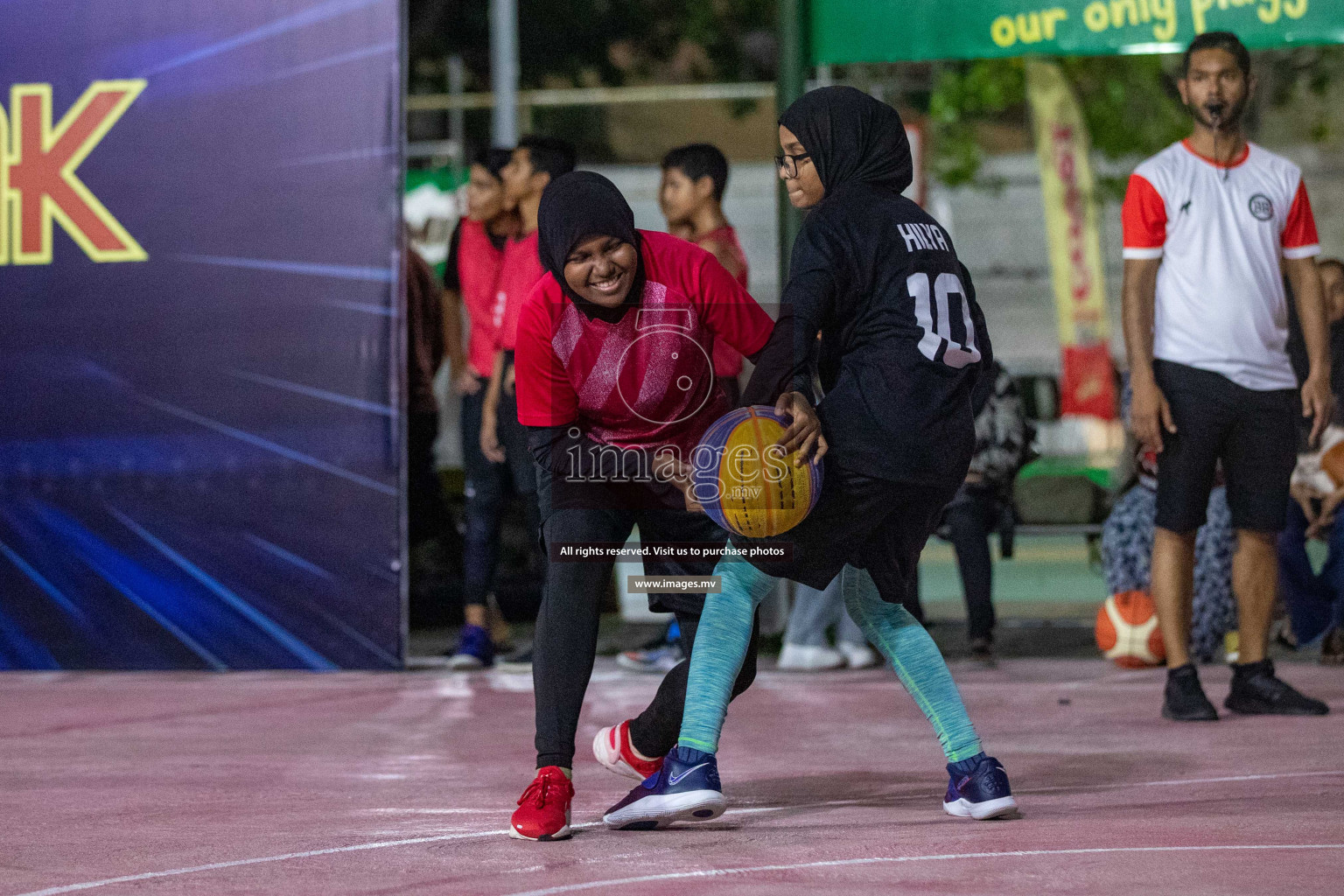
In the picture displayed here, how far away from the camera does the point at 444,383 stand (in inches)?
514

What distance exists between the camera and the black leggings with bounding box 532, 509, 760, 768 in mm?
3955

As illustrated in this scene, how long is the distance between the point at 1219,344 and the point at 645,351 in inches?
96.6

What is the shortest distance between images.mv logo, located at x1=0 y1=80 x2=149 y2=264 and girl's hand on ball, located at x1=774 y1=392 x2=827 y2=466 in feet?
13.7

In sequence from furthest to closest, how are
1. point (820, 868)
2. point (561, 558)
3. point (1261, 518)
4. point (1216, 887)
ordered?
point (1261, 518), point (561, 558), point (820, 868), point (1216, 887)

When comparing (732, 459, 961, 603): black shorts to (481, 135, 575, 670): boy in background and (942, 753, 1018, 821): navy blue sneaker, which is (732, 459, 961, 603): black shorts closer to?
(942, 753, 1018, 821): navy blue sneaker

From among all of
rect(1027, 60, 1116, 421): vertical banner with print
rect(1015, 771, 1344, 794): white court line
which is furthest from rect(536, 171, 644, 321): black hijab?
rect(1027, 60, 1116, 421): vertical banner with print

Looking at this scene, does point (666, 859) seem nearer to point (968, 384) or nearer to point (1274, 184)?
point (968, 384)

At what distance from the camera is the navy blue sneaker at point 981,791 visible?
156 inches

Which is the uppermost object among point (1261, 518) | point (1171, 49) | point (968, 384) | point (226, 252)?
point (1171, 49)

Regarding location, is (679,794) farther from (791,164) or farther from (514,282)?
(514,282)

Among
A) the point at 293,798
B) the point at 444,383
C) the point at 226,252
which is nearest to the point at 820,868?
the point at 293,798

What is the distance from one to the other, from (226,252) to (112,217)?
0.54m

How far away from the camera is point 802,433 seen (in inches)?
151

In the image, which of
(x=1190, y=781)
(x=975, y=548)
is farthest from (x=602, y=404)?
(x=975, y=548)
